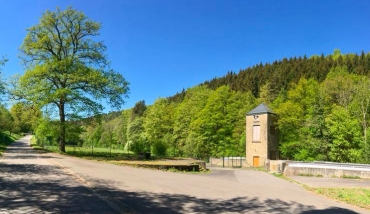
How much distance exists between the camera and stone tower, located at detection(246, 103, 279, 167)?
42.5 m

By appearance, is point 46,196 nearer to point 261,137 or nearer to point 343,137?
point 261,137

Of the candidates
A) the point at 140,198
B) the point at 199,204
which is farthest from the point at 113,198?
the point at 199,204

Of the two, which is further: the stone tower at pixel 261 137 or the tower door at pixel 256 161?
the stone tower at pixel 261 137

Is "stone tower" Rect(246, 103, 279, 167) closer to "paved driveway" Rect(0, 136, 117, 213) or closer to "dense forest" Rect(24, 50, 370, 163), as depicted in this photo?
"dense forest" Rect(24, 50, 370, 163)

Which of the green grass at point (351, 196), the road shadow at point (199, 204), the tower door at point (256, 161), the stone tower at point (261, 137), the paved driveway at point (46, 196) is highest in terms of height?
the stone tower at point (261, 137)

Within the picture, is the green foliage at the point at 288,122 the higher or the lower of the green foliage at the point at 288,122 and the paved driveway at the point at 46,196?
the higher

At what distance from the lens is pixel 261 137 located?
42.9 metres

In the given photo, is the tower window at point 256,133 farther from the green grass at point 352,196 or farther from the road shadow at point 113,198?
the road shadow at point 113,198

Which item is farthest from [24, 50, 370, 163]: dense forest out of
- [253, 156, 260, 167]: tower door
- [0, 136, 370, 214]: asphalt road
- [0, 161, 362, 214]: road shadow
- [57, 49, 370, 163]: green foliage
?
[0, 161, 362, 214]: road shadow

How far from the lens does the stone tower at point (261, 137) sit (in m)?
42.5

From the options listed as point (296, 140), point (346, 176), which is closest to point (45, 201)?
point (346, 176)

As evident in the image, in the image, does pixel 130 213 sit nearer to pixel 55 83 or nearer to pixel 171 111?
pixel 55 83

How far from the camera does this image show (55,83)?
2992 centimetres

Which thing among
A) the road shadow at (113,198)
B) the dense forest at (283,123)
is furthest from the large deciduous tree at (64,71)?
the road shadow at (113,198)
